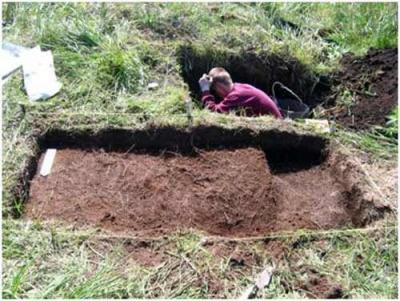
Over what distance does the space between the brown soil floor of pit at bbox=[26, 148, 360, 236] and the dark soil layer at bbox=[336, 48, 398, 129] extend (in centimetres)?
92

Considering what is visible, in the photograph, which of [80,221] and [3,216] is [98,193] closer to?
[80,221]

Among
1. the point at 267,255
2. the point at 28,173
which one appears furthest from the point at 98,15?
the point at 267,255

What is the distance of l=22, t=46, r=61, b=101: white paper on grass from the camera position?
15.9 ft

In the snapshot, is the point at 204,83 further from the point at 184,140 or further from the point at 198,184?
the point at 198,184

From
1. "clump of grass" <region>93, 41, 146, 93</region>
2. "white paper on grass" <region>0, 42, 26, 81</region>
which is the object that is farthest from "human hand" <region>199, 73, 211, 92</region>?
"white paper on grass" <region>0, 42, 26, 81</region>

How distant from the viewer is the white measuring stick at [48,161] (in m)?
4.28

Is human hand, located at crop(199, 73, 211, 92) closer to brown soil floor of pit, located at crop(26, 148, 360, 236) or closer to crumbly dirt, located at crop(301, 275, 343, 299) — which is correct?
brown soil floor of pit, located at crop(26, 148, 360, 236)

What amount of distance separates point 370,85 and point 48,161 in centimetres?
307

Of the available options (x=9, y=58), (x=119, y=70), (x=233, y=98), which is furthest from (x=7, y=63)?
(x=233, y=98)

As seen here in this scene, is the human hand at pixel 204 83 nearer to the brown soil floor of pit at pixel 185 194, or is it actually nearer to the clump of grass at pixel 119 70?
the clump of grass at pixel 119 70

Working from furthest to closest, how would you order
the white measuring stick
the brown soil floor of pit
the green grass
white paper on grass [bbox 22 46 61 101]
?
white paper on grass [bbox 22 46 61 101], the white measuring stick, the brown soil floor of pit, the green grass

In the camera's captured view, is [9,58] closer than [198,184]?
No

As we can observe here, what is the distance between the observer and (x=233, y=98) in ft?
16.6

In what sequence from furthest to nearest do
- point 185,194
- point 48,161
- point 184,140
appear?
point 184,140 → point 48,161 → point 185,194
